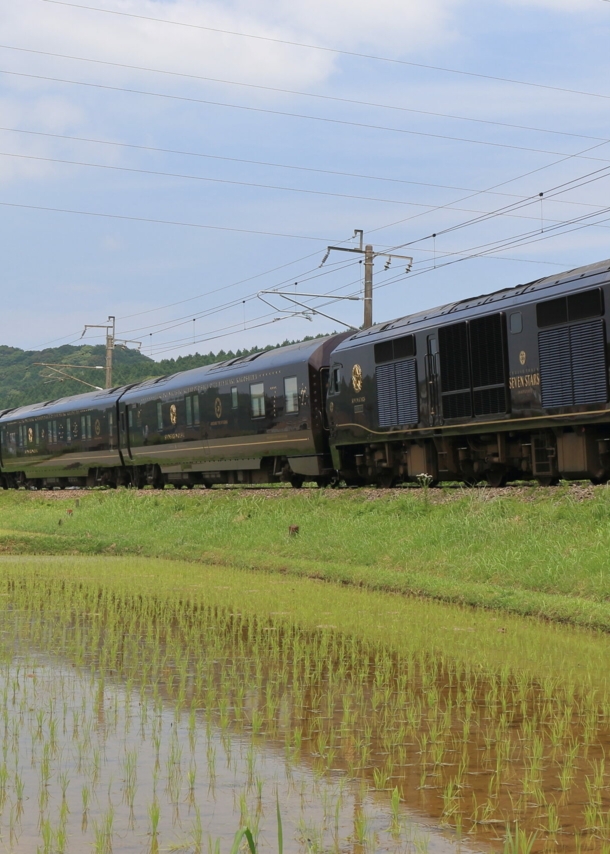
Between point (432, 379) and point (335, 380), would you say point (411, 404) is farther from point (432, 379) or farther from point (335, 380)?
point (335, 380)

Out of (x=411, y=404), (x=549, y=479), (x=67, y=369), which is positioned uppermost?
(x=67, y=369)

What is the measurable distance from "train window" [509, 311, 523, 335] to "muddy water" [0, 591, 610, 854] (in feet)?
34.9

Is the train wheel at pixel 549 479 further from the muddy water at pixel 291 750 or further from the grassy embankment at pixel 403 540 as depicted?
the muddy water at pixel 291 750

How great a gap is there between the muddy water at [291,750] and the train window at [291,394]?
17.3 m

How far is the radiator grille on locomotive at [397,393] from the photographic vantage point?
22359 millimetres

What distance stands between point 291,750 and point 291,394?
21.2 metres

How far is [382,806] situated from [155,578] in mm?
10989

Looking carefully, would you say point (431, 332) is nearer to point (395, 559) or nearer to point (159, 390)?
point (395, 559)

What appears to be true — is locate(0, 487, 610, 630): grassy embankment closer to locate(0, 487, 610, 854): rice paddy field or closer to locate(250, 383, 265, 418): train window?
locate(0, 487, 610, 854): rice paddy field

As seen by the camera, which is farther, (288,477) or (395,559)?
(288,477)

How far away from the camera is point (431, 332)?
21.8 metres

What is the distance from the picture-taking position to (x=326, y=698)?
756 centimetres

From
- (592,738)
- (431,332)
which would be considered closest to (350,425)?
(431,332)

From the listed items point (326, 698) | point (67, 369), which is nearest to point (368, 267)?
point (326, 698)
